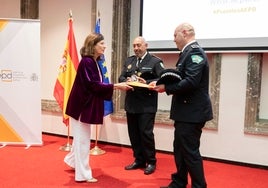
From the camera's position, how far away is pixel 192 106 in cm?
262

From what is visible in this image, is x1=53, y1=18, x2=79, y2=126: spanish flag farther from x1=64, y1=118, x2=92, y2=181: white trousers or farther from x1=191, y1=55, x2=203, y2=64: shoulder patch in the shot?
x1=191, y1=55, x2=203, y2=64: shoulder patch

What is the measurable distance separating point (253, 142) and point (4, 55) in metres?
3.34

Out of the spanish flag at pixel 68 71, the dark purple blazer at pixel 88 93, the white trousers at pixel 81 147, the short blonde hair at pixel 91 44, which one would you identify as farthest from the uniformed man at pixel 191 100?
the spanish flag at pixel 68 71

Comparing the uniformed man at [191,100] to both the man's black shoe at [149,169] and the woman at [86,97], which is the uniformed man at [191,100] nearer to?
the woman at [86,97]

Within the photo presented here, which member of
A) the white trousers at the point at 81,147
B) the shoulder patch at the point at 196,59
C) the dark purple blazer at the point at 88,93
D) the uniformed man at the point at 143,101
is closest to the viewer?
the shoulder patch at the point at 196,59

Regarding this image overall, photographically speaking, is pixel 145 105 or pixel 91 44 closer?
pixel 91 44

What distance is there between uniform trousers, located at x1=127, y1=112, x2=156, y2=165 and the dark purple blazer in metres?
0.56

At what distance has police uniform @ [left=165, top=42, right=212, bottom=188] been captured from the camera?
2.57m

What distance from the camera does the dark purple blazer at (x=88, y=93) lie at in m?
2.89

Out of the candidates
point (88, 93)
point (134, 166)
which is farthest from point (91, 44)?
point (134, 166)

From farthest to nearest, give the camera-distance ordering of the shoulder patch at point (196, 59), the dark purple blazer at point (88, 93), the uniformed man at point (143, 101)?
the uniformed man at point (143, 101)
the dark purple blazer at point (88, 93)
the shoulder patch at point (196, 59)

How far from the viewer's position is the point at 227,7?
12.8 feet

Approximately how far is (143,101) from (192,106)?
822mm

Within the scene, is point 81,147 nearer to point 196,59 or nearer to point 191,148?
point 191,148
